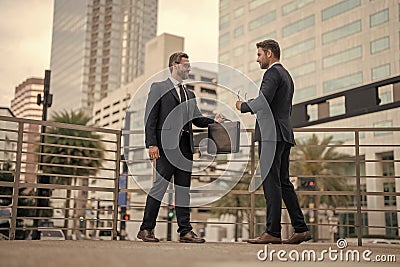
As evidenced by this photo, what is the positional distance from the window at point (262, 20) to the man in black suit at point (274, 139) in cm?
5319

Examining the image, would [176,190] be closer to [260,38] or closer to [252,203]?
[252,203]

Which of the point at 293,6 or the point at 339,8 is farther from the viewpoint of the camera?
the point at 293,6

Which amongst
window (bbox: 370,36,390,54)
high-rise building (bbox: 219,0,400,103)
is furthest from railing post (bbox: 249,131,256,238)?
window (bbox: 370,36,390,54)

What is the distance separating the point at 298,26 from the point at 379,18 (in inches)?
427

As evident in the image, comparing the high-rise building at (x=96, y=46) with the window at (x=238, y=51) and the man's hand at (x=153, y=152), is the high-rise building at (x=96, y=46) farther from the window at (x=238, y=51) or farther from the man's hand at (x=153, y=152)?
the man's hand at (x=153, y=152)

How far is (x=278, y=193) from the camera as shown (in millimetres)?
4922

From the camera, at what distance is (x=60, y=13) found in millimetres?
A: 119688

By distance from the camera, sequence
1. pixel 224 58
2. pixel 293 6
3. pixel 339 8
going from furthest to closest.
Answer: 1. pixel 224 58
2. pixel 293 6
3. pixel 339 8

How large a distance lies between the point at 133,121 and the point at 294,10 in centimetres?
4702

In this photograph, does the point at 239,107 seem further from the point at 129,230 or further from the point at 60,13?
the point at 60,13

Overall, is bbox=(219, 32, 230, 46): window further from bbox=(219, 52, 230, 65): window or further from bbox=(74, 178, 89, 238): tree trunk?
bbox=(74, 178, 89, 238): tree trunk

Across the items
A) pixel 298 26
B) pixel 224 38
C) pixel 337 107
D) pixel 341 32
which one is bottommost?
pixel 337 107

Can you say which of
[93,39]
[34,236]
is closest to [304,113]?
[34,236]

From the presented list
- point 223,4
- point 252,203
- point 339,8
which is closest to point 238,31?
point 223,4
